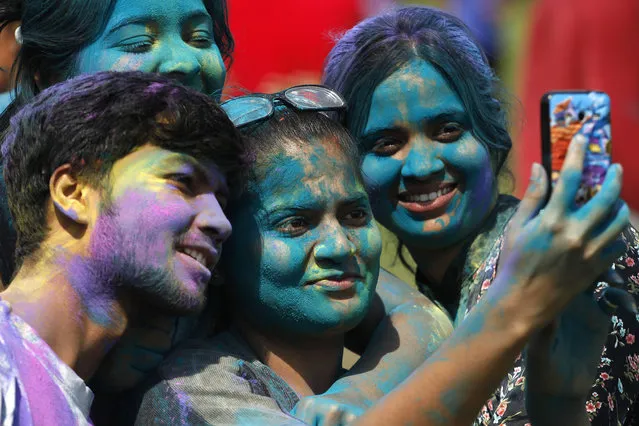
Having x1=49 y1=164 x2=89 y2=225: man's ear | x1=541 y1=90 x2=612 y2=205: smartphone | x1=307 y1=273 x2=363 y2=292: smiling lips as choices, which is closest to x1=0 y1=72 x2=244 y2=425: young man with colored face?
x1=49 y1=164 x2=89 y2=225: man's ear

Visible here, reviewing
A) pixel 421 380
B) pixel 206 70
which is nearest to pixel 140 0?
pixel 206 70

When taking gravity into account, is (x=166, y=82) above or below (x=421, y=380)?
above

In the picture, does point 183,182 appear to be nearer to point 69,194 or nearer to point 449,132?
point 69,194

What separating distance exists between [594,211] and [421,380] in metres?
0.53

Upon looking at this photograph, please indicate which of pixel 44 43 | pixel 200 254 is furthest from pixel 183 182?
pixel 44 43

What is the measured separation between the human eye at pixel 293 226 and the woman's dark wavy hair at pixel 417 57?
540mm

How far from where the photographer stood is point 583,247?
88.5 inches

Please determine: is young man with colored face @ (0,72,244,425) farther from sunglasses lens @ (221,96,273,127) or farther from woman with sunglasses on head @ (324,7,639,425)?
woman with sunglasses on head @ (324,7,639,425)

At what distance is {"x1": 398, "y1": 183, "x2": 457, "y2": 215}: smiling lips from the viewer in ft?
11.2

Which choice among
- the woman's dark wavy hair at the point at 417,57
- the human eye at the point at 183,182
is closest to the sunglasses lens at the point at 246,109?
the human eye at the point at 183,182

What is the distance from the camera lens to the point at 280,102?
10.4 ft

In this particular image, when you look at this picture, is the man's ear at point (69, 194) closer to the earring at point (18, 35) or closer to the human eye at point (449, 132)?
the earring at point (18, 35)

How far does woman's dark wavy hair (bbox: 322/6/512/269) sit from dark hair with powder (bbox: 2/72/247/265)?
26.2 inches

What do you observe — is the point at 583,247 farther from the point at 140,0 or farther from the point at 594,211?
the point at 140,0
